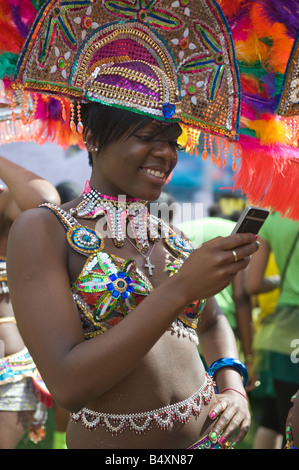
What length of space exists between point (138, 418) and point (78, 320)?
1.30 ft

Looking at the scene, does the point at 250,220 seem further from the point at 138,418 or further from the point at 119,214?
the point at 138,418

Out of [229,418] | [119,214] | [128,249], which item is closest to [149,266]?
[128,249]

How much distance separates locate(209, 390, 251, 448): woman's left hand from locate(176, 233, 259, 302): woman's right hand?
0.61m

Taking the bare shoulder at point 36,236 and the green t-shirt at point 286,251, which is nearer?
the bare shoulder at point 36,236

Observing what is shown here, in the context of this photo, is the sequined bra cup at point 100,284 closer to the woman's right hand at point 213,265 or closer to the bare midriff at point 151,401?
the bare midriff at point 151,401

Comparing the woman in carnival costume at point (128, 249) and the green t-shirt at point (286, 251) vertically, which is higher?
the woman in carnival costume at point (128, 249)

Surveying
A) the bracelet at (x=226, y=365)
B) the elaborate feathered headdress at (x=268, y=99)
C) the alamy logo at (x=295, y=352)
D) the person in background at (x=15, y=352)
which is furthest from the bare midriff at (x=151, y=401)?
the alamy logo at (x=295, y=352)

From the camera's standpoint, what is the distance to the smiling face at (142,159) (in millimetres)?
2113

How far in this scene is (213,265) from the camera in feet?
5.86

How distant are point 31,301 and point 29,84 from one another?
0.83 m

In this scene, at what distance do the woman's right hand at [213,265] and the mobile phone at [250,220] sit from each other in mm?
32

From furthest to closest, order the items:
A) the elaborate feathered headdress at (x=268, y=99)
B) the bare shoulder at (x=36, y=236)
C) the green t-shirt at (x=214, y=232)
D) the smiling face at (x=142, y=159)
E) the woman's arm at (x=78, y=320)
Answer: the green t-shirt at (x=214, y=232) < the elaborate feathered headdress at (x=268, y=99) < the smiling face at (x=142, y=159) < the bare shoulder at (x=36, y=236) < the woman's arm at (x=78, y=320)

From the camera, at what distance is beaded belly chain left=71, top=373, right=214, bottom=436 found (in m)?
2.01

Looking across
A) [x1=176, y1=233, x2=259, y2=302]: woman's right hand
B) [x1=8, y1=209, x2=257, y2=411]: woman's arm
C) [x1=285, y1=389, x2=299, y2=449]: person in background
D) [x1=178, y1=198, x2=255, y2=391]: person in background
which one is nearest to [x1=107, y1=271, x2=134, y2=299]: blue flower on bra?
[x1=8, y1=209, x2=257, y2=411]: woman's arm
